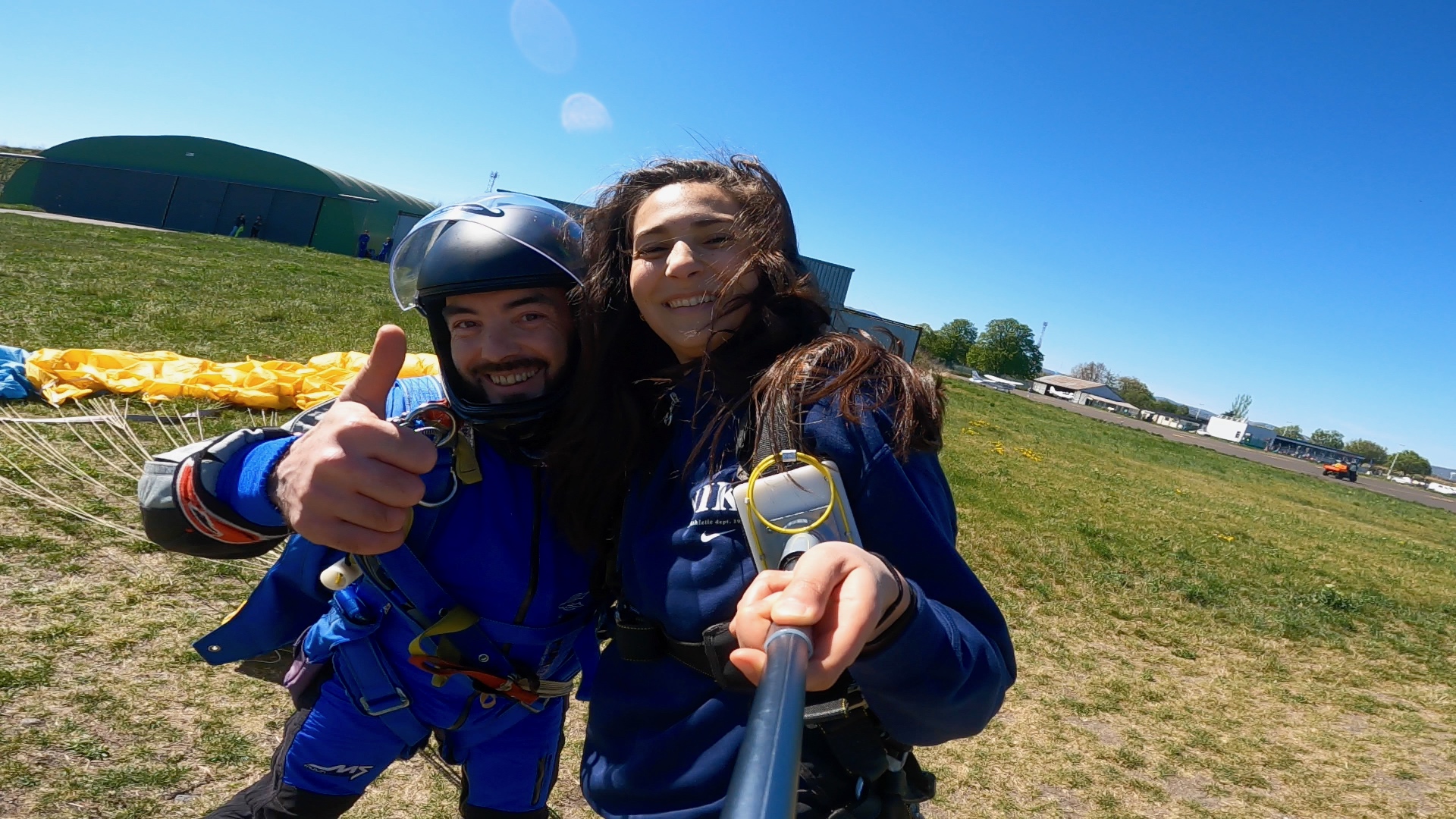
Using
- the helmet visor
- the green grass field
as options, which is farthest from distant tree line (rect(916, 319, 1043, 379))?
the helmet visor

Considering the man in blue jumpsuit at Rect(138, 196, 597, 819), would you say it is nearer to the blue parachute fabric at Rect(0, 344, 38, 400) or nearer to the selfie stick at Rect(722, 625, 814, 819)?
the selfie stick at Rect(722, 625, 814, 819)

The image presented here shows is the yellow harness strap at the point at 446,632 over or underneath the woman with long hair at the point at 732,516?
underneath

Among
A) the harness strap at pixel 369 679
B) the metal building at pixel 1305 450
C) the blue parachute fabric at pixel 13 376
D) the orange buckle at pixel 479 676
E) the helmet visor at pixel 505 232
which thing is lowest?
the blue parachute fabric at pixel 13 376

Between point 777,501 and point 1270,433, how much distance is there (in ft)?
389

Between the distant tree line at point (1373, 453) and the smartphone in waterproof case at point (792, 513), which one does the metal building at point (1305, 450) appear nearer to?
the distant tree line at point (1373, 453)

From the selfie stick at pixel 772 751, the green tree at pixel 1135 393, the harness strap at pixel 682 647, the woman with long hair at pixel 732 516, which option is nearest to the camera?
the selfie stick at pixel 772 751

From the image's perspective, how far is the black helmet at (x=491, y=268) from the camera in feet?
6.14

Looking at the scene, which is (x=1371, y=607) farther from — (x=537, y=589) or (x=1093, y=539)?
(x=537, y=589)

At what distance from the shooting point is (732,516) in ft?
4.48

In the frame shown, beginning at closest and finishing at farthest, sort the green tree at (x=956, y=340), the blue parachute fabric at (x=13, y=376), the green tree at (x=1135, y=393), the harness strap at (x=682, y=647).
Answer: the harness strap at (x=682, y=647) → the blue parachute fabric at (x=13, y=376) → the green tree at (x=956, y=340) → the green tree at (x=1135, y=393)

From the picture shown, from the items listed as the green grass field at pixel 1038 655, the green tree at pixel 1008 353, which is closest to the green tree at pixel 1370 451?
the green tree at pixel 1008 353

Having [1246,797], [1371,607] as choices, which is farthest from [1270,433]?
[1246,797]

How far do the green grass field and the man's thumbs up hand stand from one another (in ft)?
7.59

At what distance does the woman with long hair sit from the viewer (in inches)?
44.2
